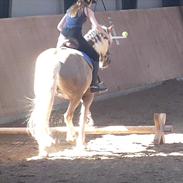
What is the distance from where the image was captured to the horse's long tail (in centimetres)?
832

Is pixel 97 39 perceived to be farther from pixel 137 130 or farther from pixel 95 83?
pixel 137 130

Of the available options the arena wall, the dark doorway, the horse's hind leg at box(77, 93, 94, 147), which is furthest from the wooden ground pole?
the dark doorway

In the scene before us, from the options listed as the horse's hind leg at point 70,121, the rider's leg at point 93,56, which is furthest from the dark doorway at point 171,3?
the horse's hind leg at point 70,121

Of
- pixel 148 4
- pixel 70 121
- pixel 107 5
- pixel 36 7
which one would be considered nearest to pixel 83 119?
pixel 70 121

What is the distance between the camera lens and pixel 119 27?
15.5 m

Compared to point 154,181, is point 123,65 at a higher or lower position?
higher

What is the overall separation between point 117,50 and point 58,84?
21.1 feet

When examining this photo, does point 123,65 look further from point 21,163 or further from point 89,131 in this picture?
point 21,163

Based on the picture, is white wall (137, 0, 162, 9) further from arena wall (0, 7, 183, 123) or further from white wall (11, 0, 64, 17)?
white wall (11, 0, 64, 17)

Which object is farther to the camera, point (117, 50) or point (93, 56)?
point (117, 50)

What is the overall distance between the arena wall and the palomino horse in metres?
1.78

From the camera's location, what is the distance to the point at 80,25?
358 inches

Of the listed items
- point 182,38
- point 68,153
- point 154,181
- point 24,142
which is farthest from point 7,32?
point 182,38

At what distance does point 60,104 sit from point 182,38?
6712 mm
